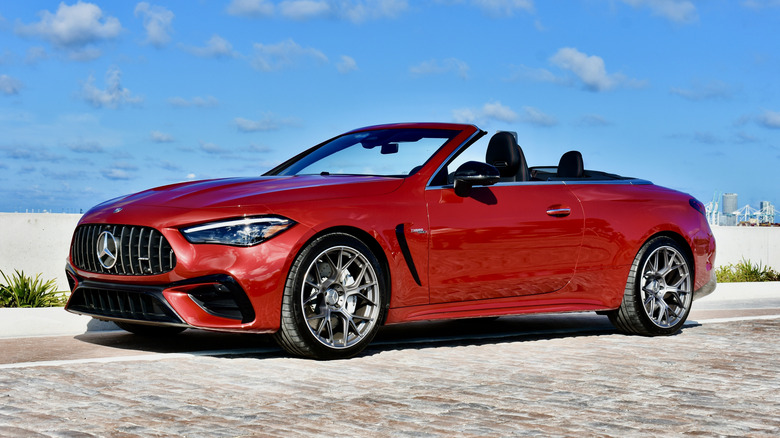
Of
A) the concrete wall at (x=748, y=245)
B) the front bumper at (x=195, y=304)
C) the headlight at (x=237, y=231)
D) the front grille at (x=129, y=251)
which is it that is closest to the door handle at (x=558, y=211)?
the headlight at (x=237, y=231)

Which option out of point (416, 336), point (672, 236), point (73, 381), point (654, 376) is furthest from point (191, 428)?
point (672, 236)

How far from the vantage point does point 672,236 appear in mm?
8875

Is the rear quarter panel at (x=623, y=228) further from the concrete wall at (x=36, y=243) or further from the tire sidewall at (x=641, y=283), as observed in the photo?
the concrete wall at (x=36, y=243)

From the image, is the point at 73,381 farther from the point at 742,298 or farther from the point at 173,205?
the point at 742,298

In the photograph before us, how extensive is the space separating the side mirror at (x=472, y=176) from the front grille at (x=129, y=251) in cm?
220

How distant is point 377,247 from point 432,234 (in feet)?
1.50

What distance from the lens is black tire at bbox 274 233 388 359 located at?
6531mm

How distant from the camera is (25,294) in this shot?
11141 mm

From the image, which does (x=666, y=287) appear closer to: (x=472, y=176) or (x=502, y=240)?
(x=502, y=240)

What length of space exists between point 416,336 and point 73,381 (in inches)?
130

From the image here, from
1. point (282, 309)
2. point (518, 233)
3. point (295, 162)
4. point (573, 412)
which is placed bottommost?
point (573, 412)

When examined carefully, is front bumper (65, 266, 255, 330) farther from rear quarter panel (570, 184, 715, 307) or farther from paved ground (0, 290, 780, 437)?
rear quarter panel (570, 184, 715, 307)

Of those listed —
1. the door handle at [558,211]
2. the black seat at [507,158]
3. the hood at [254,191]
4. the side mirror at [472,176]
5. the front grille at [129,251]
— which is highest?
the black seat at [507,158]

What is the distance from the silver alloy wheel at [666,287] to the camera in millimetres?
8664
